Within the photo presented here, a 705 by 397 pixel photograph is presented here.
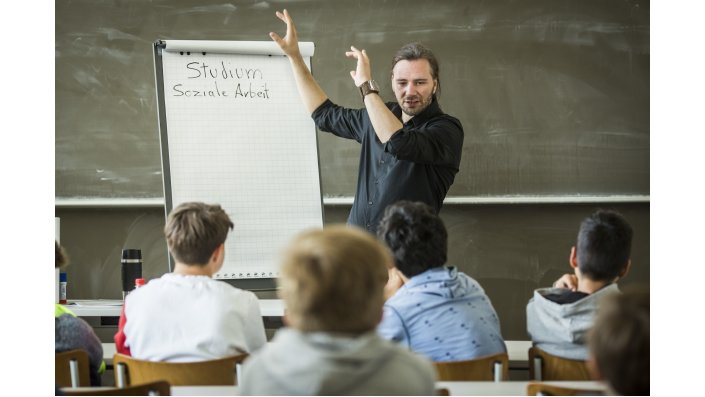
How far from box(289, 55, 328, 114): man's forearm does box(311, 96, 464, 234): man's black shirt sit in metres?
0.04

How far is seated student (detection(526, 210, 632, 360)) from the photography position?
2.24 metres

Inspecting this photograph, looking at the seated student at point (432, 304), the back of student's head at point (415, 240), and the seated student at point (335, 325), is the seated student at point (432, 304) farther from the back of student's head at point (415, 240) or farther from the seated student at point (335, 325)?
the seated student at point (335, 325)

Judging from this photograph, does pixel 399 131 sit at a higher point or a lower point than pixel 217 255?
higher

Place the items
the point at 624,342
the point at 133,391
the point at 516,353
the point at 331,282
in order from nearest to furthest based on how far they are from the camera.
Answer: the point at 624,342 < the point at 331,282 < the point at 133,391 < the point at 516,353

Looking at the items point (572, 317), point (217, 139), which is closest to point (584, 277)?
point (572, 317)

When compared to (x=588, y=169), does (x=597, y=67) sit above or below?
above

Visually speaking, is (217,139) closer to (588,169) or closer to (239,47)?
(239,47)

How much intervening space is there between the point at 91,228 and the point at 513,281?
221 centimetres

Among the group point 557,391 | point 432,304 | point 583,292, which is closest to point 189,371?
point 432,304

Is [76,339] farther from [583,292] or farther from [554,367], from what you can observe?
[583,292]

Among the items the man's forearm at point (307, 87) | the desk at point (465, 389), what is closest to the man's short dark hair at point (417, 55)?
the man's forearm at point (307, 87)

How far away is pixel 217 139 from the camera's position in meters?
3.47

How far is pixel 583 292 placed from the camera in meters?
2.32

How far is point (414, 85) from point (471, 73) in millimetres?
917
